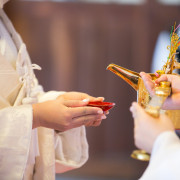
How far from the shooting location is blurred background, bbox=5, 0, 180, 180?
80.7 inches

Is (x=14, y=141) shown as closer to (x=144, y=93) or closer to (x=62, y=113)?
(x=62, y=113)

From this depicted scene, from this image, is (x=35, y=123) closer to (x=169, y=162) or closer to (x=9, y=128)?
(x=9, y=128)

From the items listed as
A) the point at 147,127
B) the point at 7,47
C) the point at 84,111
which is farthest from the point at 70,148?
the point at 147,127

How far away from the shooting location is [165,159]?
0.37m

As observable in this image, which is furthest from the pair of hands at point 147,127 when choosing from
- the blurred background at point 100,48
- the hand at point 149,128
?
the blurred background at point 100,48

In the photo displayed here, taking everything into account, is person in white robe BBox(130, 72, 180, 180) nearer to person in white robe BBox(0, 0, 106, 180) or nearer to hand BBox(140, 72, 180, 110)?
hand BBox(140, 72, 180, 110)

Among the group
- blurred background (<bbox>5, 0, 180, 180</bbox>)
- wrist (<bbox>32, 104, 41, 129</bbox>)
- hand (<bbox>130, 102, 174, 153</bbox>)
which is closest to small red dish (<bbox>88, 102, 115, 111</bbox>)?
wrist (<bbox>32, 104, 41, 129</bbox>)

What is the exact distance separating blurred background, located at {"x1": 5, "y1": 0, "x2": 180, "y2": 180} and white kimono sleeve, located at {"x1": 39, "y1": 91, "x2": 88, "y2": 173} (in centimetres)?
128

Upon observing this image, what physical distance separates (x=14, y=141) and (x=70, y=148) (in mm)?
233

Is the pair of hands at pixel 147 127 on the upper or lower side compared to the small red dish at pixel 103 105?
upper

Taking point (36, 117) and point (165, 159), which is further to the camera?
point (36, 117)

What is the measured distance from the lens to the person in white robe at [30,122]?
61 centimetres

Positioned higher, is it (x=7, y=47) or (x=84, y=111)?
(x=7, y=47)

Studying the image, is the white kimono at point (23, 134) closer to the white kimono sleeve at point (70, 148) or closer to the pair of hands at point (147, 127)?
the white kimono sleeve at point (70, 148)
